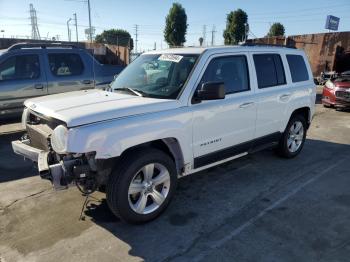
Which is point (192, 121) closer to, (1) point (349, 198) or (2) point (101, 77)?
(1) point (349, 198)

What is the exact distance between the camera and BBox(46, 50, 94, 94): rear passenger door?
7.67 metres

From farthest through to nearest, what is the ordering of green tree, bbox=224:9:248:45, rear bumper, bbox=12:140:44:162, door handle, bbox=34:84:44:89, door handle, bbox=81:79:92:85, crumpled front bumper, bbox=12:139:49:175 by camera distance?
green tree, bbox=224:9:248:45 → door handle, bbox=81:79:92:85 → door handle, bbox=34:84:44:89 → rear bumper, bbox=12:140:44:162 → crumpled front bumper, bbox=12:139:49:175

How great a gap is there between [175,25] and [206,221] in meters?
49.3

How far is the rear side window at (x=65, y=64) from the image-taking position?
7738 millimetres

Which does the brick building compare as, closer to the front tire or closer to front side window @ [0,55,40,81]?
front side window @ [0,55,40,81]

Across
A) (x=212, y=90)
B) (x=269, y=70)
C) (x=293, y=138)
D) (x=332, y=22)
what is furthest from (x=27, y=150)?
(x=332, y=22)

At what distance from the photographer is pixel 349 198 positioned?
14.8 feet

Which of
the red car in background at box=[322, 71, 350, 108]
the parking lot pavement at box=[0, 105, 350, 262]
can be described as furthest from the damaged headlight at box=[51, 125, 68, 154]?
the red car in background at box=[322, 71, 350, 108]

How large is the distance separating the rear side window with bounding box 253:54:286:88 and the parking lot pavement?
1.38m

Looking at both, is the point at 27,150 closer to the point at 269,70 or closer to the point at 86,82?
the point at 269,70

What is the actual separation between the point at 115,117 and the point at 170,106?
0.69m

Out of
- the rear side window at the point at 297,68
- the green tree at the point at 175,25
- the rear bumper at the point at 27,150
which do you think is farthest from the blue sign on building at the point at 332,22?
the green tree at the point at 175,25

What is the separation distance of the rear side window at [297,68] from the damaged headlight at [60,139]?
394cm

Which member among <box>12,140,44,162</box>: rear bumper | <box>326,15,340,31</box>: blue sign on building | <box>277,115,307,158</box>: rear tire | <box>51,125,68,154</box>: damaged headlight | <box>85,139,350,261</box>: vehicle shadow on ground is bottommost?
<box>85,139,350,261</box>: vehicle shadow on ground
